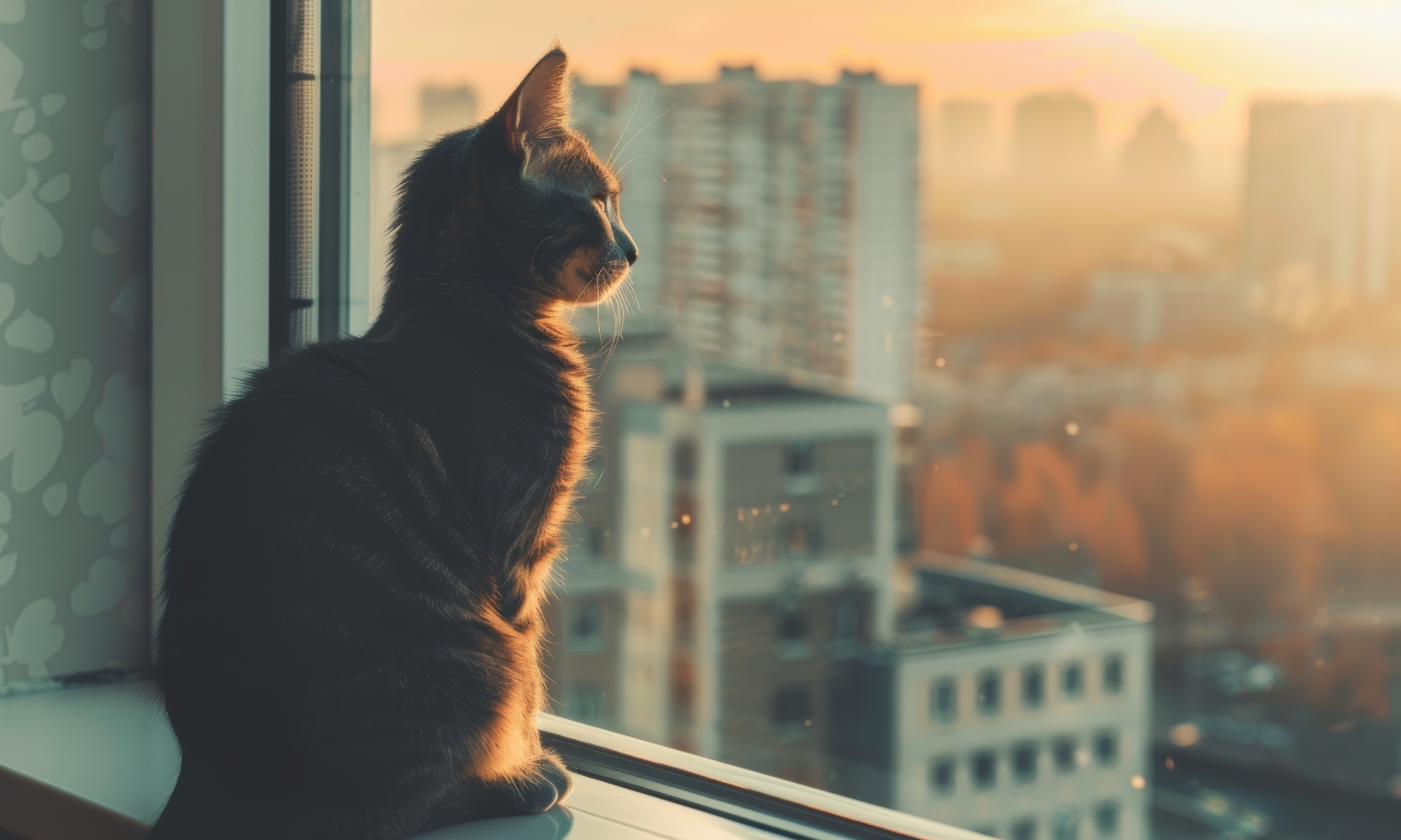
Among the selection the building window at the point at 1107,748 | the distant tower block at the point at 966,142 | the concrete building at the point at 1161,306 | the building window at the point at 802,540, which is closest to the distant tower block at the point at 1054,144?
the distant tower block at the point at 966,142

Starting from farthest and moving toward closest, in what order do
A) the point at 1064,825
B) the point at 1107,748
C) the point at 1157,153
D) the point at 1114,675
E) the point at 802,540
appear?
the point at 802,540, the point at 1064,825, the point at 1107,748, the point at 1114,675, the point at 1157,153

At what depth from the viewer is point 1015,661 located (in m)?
11.0

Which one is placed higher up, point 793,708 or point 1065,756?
point 1065,756

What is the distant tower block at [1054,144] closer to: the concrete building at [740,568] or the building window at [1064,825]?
the concrete building at [740,568]

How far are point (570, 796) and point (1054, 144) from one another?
10.8 feet

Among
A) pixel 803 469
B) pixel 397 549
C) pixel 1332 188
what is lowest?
pixel 803 469

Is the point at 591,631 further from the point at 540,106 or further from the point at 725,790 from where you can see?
the point at 540,106

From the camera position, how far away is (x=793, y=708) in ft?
46.3

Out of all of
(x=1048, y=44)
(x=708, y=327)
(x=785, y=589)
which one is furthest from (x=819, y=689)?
(x=1048, y=44)

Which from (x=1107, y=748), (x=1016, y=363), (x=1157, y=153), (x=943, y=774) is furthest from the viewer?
(x=943, y=774)

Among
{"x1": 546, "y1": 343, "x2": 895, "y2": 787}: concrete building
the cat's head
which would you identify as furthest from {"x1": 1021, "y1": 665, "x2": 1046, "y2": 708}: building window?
the cat's head

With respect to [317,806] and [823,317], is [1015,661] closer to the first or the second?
[823,317]

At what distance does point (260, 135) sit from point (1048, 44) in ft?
16.1

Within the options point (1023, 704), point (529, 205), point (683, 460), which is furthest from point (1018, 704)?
point (529, 205)
